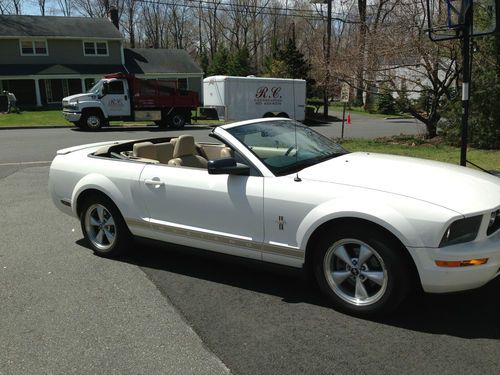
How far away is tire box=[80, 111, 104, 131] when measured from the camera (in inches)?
898

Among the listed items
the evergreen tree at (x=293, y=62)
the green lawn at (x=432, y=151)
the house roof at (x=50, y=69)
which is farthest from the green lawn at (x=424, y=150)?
the house roof at (x=50, y=69)

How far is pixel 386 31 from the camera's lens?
52.7ft

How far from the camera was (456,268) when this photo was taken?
10.8 feet

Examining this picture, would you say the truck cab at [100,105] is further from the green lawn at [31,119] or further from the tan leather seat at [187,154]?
the tan leather seat at [187,154]

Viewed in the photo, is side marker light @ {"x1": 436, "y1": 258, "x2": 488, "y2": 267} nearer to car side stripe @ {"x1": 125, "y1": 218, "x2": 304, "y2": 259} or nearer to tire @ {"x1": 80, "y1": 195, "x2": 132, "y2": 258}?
car side stripe @ {"x1": 125, "y1": 218, "x2": 304, "y2": 259}

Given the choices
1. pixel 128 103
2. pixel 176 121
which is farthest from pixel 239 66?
pixel 128 103

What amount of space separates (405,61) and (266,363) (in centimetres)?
1519

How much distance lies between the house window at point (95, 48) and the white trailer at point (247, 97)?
50.1 feet

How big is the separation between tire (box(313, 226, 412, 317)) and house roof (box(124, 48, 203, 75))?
37.6 metres

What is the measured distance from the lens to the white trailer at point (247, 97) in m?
26.1

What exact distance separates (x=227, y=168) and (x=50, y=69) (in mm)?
35972

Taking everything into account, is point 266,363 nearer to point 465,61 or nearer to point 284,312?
point 284,312

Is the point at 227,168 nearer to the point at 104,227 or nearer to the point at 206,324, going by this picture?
the point at 206,324

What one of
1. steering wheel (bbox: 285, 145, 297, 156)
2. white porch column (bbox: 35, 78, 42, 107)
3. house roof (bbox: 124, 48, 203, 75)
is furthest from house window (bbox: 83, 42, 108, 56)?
steering wheel (bbox: 285, 145, 297, 156)
